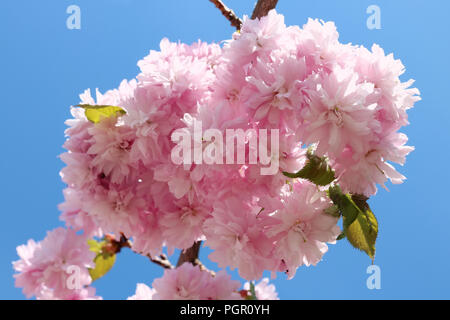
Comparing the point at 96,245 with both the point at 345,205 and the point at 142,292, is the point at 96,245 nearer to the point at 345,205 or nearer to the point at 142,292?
the point at 142,292

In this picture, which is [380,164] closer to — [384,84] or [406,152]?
[406,152]

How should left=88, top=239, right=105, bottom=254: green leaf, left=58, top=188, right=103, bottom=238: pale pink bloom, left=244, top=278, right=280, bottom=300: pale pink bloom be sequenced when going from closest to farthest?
left=58, top=188, right=103, bottom=238: pale pink bloom
left=88, top=239, right=105, bottom=254: green leaf
left=244, top=278, right=280, bottom=300: pale pink bloom

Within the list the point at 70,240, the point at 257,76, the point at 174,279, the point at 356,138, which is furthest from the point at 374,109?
the point at 70,240

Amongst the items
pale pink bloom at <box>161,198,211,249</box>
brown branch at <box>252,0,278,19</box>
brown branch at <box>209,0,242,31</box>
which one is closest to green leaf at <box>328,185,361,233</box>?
pale pink bloom at <box>161,198,211,249</box>

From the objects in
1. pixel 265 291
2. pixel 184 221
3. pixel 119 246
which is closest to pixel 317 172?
pixel 184 221

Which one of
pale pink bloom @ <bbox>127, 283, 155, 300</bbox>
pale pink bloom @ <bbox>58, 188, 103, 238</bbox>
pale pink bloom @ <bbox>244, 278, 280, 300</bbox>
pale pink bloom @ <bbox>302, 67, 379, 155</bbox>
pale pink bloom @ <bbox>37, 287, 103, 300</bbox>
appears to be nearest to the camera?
pale pink bloom @ <bbox>302, 67, 379, 155</bbox>

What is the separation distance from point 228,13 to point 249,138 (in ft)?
2.30

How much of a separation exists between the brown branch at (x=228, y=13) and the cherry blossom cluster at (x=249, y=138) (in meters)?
0.37

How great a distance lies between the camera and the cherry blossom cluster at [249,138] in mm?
848

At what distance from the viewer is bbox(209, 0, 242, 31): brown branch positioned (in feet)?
4.60

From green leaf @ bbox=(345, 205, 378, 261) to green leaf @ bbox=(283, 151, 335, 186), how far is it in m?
0.11

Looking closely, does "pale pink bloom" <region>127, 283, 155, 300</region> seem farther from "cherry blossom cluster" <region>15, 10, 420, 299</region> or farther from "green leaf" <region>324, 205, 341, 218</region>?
"green leaf" <region>324, 205, 341, 218</region>

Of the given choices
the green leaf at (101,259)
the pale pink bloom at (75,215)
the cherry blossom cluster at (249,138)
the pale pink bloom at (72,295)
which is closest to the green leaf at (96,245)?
the green leaf at (101,259)

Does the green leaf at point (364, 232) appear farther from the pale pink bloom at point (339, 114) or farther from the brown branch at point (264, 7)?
the brown branch at point (264, 7)
